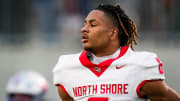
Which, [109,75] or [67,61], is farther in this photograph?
[67,61]

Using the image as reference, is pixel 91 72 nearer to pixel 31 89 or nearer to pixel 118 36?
pixel 118 36

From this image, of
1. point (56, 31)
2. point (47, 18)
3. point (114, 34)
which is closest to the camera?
point (114, 34)

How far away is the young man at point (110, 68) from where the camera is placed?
11.1 feet

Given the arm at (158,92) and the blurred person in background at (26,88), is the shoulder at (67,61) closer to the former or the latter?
the arm at (158,92)

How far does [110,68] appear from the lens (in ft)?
11.5

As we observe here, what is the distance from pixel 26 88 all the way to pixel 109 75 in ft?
7.63

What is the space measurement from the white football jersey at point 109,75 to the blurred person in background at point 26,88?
6.64ft

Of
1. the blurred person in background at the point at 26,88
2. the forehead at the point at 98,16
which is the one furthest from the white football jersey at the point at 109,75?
the blurred person in background at the point at 26,88

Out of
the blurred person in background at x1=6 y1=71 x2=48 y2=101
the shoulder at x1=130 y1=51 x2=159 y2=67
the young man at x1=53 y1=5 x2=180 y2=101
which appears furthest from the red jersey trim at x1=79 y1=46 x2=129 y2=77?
the blurred person in background at x1=6 y1=71 x2=48 y2=101

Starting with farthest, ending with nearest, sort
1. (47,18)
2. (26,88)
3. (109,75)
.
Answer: (47,18) < (26,88) < (109,75)

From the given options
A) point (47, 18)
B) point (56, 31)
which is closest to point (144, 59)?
point (56, 31)

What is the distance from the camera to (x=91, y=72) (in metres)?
3.53

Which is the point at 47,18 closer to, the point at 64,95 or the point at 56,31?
the point at 56,31

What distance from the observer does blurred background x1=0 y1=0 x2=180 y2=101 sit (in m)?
8.59
